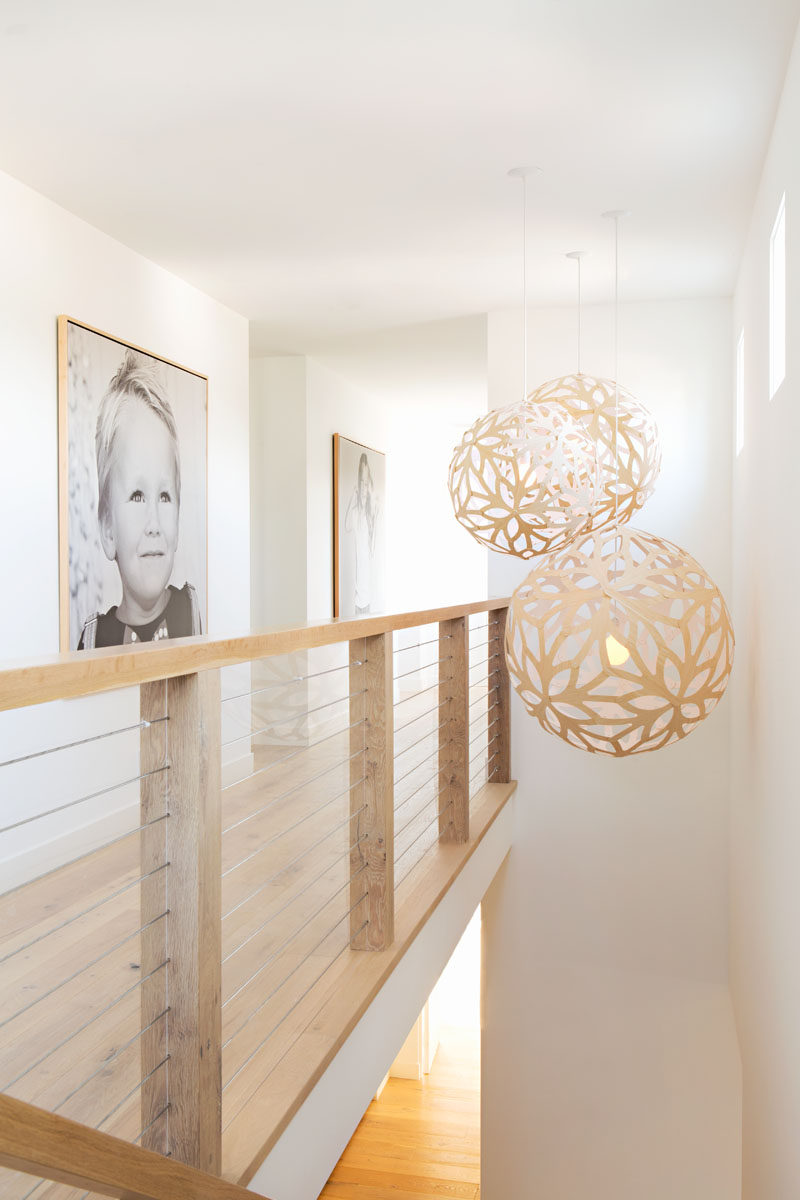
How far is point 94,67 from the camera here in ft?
8.68

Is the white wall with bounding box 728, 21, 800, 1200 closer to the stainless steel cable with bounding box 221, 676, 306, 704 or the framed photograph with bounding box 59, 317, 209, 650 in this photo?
the stainless steel cable with bounding box 221, 676, 306, 704

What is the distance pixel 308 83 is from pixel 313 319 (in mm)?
2600

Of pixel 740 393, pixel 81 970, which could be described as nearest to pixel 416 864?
pixel 81 970

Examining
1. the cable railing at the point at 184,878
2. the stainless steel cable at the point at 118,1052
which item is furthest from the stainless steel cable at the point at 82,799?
the stainless steel cable at the point at 118,1052

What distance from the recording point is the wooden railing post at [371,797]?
258cm

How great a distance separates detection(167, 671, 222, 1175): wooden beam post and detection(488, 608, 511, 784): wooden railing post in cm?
323

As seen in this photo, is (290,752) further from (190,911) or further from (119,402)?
(119,402)

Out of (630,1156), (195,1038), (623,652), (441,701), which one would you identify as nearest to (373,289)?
(441,701)

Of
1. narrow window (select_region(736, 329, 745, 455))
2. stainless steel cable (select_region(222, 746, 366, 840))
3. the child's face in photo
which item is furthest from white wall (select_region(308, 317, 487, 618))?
stainless steel cable (select_region(222, 746, 366, 840))

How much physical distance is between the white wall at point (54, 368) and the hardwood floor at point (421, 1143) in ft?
12.7

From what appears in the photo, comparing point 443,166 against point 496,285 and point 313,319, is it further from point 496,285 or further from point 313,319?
point 313,319

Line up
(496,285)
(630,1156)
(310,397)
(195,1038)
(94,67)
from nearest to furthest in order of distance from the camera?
(195,1038)
(94,67)
(496,285)
(630,1156)
(310,397)

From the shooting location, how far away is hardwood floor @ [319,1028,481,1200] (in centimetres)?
637

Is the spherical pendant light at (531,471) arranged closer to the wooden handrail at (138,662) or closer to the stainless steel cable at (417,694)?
the stainless steel cable at (417,694)
